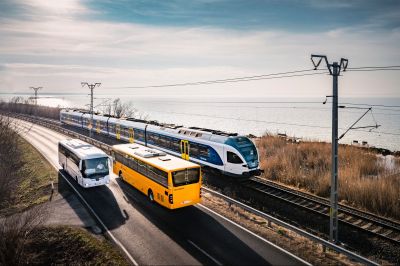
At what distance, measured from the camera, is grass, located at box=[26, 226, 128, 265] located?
1503cm

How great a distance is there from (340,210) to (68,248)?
1639cm

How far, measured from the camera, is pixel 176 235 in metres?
16.9

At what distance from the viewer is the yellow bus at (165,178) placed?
19156 mm

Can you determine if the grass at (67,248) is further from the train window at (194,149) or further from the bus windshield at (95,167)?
the train window at (194,149)

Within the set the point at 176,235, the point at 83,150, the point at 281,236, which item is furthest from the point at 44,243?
the point at 281,236

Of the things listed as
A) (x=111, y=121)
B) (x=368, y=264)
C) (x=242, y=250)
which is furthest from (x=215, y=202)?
(x=111, y=121)

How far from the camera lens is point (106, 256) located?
1489 centimetres

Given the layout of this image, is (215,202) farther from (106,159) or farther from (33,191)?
(33,191)

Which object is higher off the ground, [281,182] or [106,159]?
[106,159]

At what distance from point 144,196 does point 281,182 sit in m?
12.6

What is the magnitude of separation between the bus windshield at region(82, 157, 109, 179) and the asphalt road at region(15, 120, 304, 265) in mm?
1428

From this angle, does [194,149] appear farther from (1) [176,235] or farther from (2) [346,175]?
(2) [346,175]

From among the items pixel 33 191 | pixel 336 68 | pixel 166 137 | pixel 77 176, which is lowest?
pixel 33 191

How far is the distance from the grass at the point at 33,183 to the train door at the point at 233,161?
13877 mm
